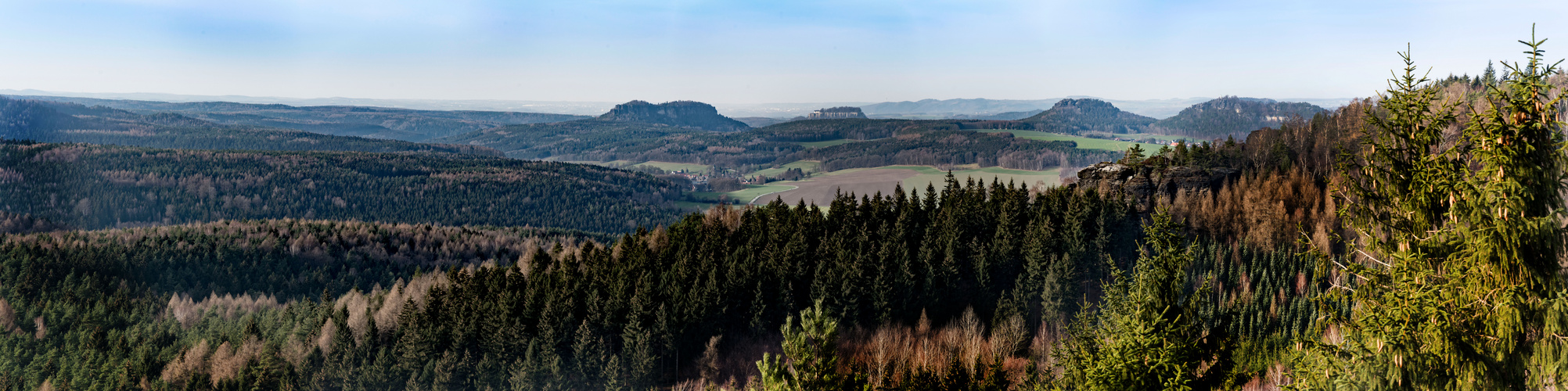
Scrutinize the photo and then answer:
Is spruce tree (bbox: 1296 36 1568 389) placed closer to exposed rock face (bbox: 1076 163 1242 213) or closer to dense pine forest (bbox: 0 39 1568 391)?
dense pine forest (bbox: 0 39 1568 391)

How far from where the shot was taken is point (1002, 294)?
76688 mm

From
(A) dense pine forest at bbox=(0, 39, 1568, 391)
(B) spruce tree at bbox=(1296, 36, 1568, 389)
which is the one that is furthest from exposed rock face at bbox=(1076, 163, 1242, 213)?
(B) spruce tree at bbox=(1296, 36, 1568, 389)

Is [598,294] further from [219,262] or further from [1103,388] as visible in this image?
[219,262]

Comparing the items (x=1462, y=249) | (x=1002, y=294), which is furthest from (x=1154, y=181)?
(x=1462, y=249)

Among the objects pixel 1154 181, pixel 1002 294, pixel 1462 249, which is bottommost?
pixel 1002 294

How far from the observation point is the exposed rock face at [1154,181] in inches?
4099

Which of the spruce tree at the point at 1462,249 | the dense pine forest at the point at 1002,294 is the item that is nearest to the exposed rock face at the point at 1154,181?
the dense pine forest at the point at 1002,294

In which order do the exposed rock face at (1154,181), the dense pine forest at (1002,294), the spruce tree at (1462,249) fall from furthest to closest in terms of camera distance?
the exposed rock face at (1154,181) < the dense pine forest at (1002,294) < the spruce tree at (1462,249)

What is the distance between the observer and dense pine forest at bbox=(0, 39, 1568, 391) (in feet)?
48.2

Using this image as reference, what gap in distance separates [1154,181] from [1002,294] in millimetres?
43972

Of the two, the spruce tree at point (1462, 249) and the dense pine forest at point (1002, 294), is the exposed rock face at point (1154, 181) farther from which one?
the spruce tree at point (1462, 249)

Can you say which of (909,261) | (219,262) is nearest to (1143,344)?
(909,261)

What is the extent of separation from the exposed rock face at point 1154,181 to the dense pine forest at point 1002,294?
0.42 meters

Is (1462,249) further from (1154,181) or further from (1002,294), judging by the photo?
(1154,181)
